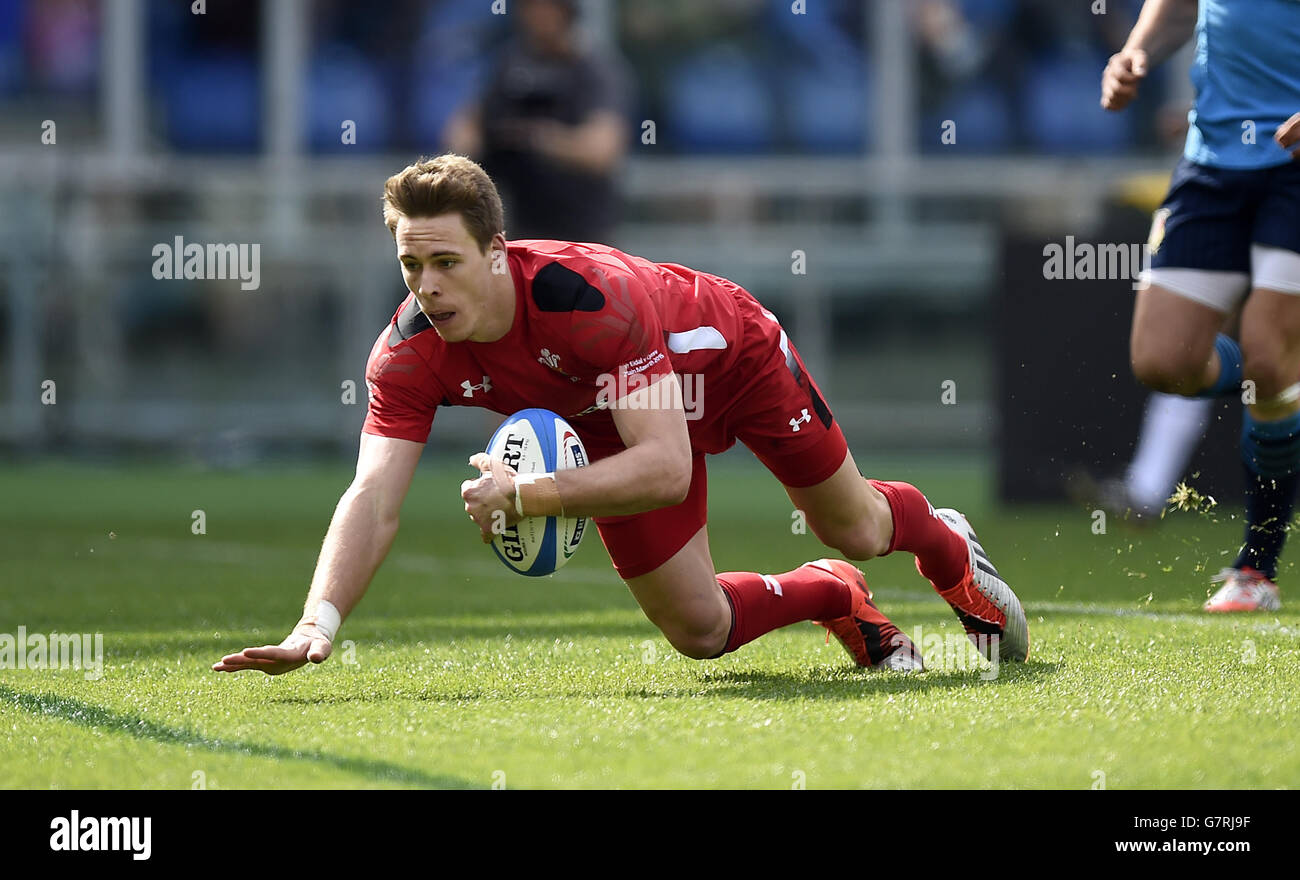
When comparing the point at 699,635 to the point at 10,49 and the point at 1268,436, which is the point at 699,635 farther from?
the point at 10,49

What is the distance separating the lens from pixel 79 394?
15.8 meters

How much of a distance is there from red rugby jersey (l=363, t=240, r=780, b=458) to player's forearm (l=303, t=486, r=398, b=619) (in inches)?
7.8

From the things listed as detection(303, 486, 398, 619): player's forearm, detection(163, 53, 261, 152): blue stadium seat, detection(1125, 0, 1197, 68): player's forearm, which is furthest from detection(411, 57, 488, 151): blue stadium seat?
detection(303, 486, 398, 619): player's forearm

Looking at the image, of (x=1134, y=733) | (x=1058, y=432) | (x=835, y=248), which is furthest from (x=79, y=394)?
(x=1134, y=733)

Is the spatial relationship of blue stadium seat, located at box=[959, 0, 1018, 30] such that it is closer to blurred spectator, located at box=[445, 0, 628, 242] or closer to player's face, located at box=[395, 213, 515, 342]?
blurred spectator, located at box=[445, 0, 628, 242]

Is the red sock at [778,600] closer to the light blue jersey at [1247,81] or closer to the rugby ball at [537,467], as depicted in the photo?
the rugby ball at [537,467]

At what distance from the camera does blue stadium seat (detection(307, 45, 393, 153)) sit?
1864cm

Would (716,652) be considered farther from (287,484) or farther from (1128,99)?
(287,484)

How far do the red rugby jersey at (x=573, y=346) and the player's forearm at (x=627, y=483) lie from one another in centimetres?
19

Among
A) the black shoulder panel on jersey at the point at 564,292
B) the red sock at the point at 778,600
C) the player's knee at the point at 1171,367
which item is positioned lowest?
the red sock at the point at 778,600

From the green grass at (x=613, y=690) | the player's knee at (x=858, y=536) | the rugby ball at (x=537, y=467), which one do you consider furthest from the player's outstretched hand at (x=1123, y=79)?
the rugby ball at (x=537, y=467)

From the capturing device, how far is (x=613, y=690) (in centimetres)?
449

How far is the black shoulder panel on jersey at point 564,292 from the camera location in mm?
4254
